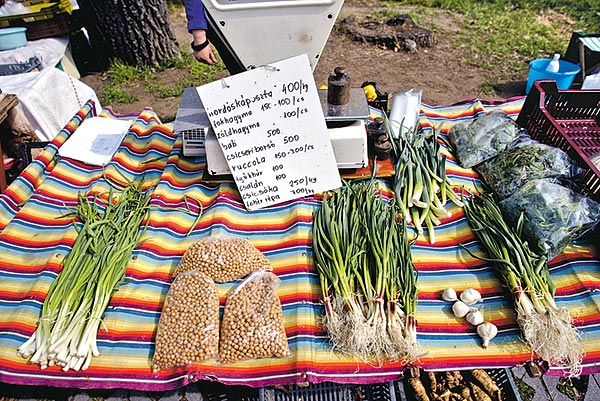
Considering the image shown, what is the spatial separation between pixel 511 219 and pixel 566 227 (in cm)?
23

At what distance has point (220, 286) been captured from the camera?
199cm

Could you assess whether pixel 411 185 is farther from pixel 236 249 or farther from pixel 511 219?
pixel 236 249

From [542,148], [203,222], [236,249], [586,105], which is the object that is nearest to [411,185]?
[542,148]

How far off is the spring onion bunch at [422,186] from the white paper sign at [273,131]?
1.19 ft

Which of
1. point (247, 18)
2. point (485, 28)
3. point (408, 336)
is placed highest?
point (247, 18)

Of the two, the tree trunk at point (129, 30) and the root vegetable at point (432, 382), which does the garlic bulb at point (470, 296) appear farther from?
the tree trunk at point (129, 30)

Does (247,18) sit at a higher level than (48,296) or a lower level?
higher

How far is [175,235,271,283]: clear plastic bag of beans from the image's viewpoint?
76.5 inches

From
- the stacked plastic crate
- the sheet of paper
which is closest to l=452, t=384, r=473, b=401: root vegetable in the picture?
the sheet of paper

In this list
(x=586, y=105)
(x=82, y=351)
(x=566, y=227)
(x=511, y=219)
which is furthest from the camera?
(x=586, y=105)

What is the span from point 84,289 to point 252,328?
0.77 metres

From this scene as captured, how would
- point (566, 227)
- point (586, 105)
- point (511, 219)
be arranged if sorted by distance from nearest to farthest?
point (566, 227) → point (511, 219) → point (586, 105)

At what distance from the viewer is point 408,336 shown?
5.54 feet

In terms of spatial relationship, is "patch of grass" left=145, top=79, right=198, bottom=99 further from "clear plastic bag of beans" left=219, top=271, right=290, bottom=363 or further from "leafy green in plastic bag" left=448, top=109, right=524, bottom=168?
"clear plastic bag of beans" left=219, top=271, right=290, bottom=363
